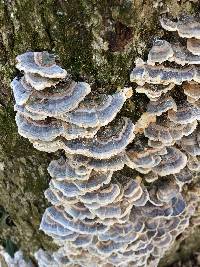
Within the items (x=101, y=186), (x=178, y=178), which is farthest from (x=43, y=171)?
(x=178, y=178)

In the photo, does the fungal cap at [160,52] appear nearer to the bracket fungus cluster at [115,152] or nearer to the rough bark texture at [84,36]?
the bracket fungus cluster at [115,152]

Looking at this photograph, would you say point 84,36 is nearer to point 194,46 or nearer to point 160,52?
point 160,52

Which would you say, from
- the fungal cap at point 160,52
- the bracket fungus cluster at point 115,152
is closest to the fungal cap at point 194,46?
the bracket fungus cluster at point 115,152

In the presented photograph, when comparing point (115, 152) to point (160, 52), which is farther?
point (115, 152)

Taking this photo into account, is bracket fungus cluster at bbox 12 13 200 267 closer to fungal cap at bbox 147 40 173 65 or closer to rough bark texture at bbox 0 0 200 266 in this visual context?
fungal cap at bbox 147 40 173 65

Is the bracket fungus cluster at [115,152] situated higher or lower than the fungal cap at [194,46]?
lower

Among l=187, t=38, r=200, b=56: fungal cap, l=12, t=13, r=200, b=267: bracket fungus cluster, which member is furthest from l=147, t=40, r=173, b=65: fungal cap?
l=187, t=38, r=200, b=56: fungal cap

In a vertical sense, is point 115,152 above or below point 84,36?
below

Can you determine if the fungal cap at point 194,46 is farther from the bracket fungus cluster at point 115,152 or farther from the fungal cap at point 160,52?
the fungal cap at point 160,52

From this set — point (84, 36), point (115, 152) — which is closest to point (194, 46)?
point (84, 36)

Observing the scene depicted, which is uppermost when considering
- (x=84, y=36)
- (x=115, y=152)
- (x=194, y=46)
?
(x=194, y=46)
